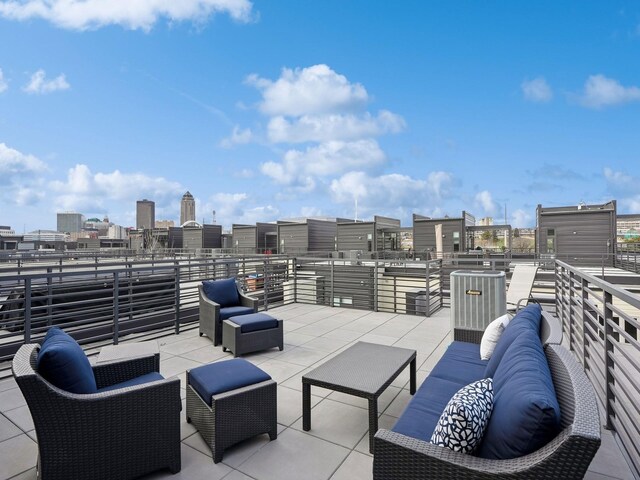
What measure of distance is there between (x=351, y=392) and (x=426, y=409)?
1.78 ft

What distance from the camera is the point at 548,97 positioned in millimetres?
19344

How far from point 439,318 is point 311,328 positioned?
7.78ft

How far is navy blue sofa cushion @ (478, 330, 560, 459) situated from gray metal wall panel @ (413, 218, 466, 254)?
54.7 ft

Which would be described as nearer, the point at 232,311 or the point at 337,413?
the point at 337,413

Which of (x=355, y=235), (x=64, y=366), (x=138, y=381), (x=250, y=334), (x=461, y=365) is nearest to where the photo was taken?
(x=64, y=366)

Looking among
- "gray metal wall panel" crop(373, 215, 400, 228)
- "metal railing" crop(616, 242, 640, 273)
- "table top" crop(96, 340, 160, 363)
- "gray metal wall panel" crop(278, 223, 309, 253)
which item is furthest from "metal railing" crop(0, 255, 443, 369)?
"gray metal wall panel" crop(278, 223, 309, 253)

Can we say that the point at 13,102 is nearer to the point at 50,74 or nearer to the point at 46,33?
the point at 50,74

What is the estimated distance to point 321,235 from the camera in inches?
941

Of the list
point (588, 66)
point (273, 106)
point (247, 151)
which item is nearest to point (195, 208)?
point (247, 151)

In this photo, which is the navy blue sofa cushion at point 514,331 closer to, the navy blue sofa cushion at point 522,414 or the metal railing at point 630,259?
the navy blue sofa cushion at point 522,414

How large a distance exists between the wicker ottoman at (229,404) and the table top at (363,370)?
1.10ft

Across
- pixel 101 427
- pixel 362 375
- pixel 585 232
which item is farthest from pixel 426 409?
pixel 585 232

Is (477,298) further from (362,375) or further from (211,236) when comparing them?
(211,236)

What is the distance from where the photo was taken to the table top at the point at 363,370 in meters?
2.42
